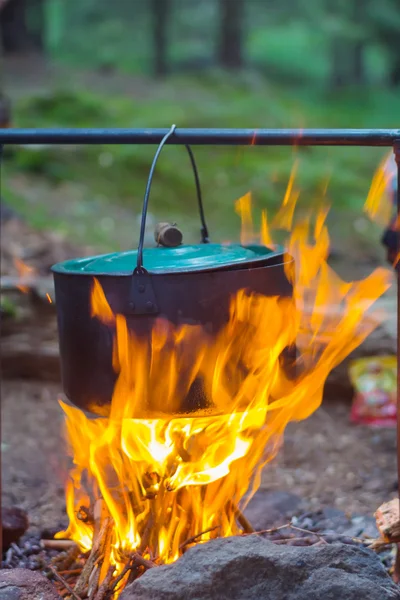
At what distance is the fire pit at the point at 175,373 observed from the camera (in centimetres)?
224

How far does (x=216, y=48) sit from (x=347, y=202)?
33.4 ft

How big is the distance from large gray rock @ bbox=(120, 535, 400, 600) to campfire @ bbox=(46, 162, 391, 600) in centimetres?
29

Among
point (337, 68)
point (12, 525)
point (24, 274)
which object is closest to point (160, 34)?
point (337, 68)

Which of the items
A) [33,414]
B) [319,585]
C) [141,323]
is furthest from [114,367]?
[33,414]

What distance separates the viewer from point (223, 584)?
205cm

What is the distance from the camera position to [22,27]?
15.4 m

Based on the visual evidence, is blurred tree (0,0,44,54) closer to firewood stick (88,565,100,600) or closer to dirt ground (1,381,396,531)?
dirt ground (1,381,396,531)

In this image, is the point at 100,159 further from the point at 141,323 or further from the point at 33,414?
the point at 141,323

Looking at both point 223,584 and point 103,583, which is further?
point 103,583

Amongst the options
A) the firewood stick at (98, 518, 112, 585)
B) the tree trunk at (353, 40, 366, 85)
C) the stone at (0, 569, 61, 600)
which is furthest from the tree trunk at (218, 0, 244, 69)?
the stone at (0, 569, 61, 600)

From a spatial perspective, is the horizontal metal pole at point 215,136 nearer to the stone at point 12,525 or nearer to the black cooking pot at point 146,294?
the black cooking pot at point 146,294

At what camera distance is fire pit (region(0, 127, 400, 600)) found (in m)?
2.24

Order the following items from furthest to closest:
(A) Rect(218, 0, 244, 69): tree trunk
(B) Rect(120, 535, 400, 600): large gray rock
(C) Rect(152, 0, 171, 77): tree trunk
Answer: (A) Rect(218, 0, 244, 69): tree trunk, (C) Rect(152, 0, 171, 77): tree trunk, (B) Rect(120, 535, 400, 600): large gray rock

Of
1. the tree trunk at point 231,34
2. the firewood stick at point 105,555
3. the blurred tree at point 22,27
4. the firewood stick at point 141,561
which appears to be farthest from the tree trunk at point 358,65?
the firewood stick at point 141,561
